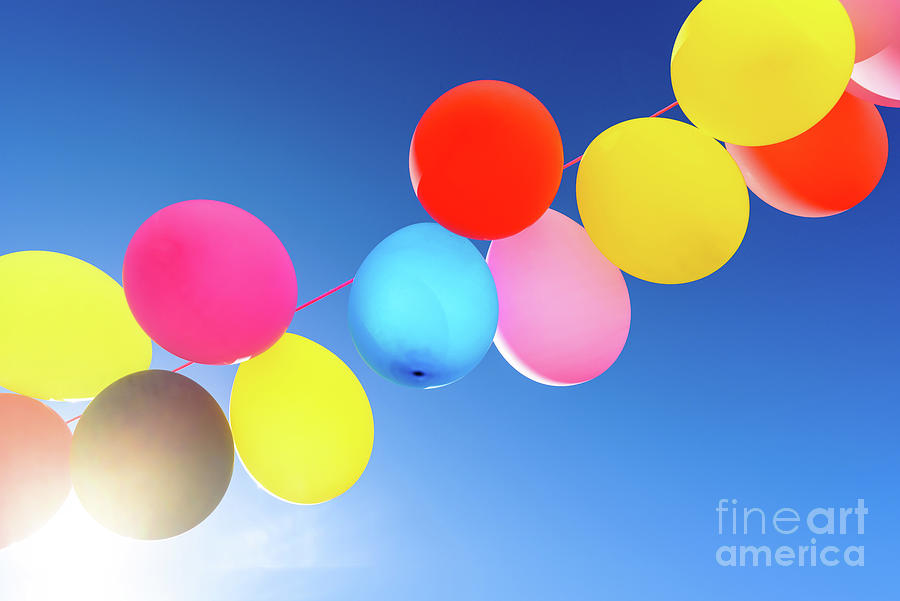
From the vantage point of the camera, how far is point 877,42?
1.33 meters

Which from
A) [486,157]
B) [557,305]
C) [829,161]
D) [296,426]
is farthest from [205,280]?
[829,161]

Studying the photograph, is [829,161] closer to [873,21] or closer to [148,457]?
[873,21]

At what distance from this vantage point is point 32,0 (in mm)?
2281

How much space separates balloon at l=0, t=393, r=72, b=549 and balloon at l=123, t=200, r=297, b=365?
350 millimetres

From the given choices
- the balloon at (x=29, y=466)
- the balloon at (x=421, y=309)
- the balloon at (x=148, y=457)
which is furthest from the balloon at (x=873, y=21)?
the balloon at (x=29, y=466)

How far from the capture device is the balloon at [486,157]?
3.84ft

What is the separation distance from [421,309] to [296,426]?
34cm

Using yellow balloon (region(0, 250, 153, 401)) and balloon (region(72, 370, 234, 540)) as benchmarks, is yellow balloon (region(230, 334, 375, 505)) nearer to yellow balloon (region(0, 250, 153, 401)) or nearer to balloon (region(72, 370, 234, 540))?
balloon (region(72, 370, 234, 540))

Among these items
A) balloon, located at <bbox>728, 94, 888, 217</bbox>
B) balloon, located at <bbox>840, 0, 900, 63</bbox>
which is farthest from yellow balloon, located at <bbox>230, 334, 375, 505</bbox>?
balloon, located at <bbox>840, 0, 900, 63</bbox>

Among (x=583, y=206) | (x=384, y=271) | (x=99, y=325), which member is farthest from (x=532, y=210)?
(x=99, y=325)

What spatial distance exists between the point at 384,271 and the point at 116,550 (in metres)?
1.78

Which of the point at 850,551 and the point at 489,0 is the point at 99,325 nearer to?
the point at 489,0

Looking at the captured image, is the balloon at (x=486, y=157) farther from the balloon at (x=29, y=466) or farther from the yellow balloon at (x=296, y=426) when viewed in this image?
the balloon at (x=29, y=466)

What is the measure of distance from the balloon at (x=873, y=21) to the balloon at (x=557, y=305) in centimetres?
62
